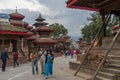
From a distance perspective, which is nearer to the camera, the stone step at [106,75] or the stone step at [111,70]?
the stone step at [106,75]

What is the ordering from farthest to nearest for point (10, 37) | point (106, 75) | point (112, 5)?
1. point (10, 37)
2. point (112, 5)
3. point (106, 75)

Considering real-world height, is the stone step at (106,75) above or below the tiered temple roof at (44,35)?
below

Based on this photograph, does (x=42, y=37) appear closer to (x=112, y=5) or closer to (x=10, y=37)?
(x=10, y=37)

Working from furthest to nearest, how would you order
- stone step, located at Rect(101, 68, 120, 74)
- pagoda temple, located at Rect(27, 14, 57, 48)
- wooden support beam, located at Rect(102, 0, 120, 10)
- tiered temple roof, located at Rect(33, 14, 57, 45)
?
tiered temple roof, located at Rect(33, 14, 57, 45), pagoda temple, located at Rect(27, 14, 57, 48), wooden support beam, located at Rect(102, 0, 120, 10), stone step, located at Rect(101, 68, 120, 74)

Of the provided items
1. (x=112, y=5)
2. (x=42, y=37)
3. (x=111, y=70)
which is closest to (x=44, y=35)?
(x=42, y=37)

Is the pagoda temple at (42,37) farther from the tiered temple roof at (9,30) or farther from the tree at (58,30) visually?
the tree at (58,30)

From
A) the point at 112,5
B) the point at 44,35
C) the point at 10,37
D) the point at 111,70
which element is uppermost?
the point at 44,35

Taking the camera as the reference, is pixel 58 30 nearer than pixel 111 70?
No

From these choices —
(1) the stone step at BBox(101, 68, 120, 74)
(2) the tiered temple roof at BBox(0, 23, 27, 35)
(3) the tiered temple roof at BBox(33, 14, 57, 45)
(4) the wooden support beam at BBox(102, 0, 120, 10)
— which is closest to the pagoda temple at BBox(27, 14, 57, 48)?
(3) the tiered temple roof at BBox(33, 14, 57, 45)

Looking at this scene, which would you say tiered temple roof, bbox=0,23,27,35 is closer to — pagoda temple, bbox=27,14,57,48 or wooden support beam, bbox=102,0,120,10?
wooden support beam, bbox=102,0,120,10

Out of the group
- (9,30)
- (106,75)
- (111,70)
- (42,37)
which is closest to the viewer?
(106,75)

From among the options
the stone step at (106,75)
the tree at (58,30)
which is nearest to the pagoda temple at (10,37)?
the stone step at (106,75)

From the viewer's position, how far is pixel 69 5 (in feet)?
60.0

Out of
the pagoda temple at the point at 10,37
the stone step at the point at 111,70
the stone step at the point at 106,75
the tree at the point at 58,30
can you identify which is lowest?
the stone step at the point at 106,75
